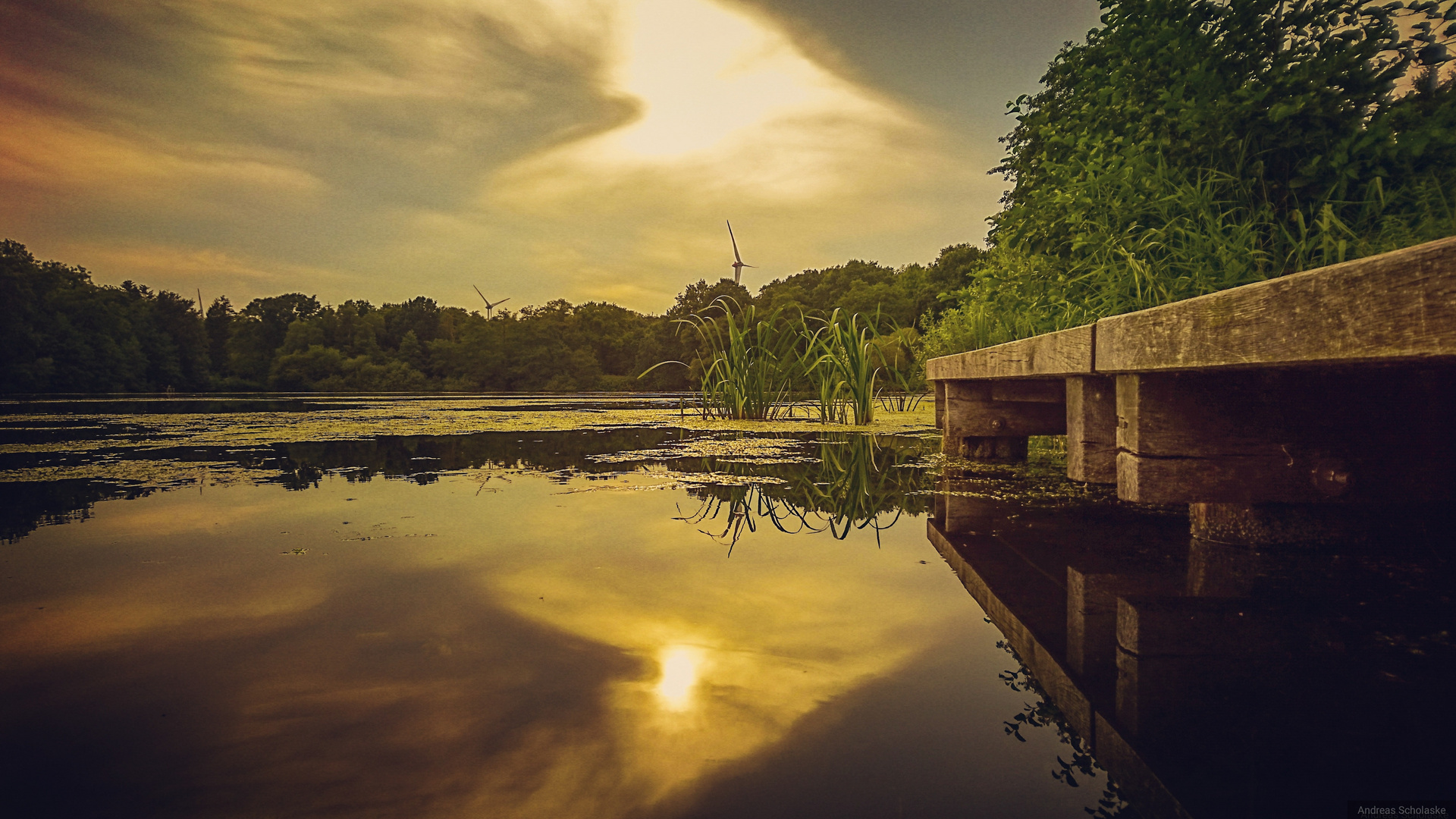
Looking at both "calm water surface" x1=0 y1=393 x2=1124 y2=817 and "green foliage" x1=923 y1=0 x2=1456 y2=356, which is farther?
"green foliage" x1=923 y1=0 x2=1456 y2=356

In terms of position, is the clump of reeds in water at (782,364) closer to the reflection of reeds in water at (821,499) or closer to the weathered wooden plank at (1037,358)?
the reflection of reeds in water at (821,499)

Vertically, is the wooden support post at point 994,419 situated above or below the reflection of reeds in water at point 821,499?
above

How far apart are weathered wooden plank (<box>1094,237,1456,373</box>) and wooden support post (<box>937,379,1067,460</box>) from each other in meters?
1.87

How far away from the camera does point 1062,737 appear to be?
719 millimetres

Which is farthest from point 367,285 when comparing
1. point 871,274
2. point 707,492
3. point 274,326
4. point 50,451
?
point 707,492

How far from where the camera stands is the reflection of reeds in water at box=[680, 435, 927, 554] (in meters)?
1.93

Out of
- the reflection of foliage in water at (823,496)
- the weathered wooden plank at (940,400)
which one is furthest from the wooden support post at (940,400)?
the reflection of foliage in water at (823,496)

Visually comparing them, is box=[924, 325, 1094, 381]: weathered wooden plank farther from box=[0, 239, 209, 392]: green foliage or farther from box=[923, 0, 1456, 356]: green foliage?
box=[0, 239, 209, 392]: green foliage

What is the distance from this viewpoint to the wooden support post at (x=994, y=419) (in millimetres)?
3102

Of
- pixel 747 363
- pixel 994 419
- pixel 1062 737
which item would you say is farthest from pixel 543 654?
pixel 747 363

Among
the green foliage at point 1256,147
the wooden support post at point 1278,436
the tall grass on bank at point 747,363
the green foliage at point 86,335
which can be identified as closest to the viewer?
the wooden support post at point 1278,436

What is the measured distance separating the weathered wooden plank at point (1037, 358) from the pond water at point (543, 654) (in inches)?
17.1

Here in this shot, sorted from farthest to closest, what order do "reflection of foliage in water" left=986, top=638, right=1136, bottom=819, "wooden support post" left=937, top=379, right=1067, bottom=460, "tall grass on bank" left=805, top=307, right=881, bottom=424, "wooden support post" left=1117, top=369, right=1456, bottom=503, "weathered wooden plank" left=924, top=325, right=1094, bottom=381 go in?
"tall grass on bank" left=805, top=307, right=881, bottom=424 < "wooden support post" left=937, top=379, right=1067, bottom=460 < "weathered wooden plank" left=924, top=325, right=1094, bottom=381 < "wooden support post" left=1117, top=369, right=1456, bottom=503 < "reflection of foliage in water" left=986, top=638, right=1136, bottom=819

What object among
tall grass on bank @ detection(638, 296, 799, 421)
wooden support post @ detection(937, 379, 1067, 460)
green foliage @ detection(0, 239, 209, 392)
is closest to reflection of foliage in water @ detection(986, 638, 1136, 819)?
wooden support post @ detection(937, 379, 1067, 460)
